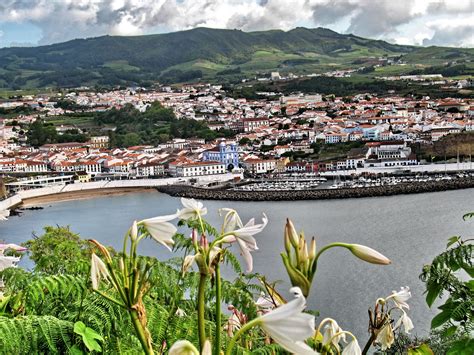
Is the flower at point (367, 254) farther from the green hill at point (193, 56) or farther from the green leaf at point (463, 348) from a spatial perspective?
the green hill at point (193, 56)

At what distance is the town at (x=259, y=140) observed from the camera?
68.5ft

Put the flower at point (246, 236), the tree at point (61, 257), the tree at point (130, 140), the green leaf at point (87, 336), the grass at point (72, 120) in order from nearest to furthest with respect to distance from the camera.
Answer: the flower at point (246, 236) → the green leaf at point (87, 336) → the tree at point (61, 257) → the tree at point (130, 140) → the grass at point (72, 120)

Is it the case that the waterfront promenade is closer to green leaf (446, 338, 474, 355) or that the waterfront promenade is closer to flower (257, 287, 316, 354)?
green leaf (446, 338, 474, 355)

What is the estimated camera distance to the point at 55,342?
2.93 feet

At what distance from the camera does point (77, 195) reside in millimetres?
19016

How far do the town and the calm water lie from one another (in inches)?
141

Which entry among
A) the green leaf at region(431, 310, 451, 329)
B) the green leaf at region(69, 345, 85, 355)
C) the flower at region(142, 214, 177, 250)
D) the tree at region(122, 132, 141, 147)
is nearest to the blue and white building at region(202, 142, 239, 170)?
the tree at region(122, 132, 141, 147)

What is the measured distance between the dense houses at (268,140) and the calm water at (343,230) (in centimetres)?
355

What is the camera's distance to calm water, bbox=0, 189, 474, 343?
651 cm

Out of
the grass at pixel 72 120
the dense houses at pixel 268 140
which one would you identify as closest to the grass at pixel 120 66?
the dense houses at pixel 268 140

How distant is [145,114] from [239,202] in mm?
16269

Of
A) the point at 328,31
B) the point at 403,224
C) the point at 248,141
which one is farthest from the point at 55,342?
the point at 328,31

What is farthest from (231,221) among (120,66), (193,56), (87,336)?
(193,56)

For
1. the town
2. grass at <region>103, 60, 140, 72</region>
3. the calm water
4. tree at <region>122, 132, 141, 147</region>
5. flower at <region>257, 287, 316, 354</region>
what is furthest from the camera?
grass at <region>103, 60, 140, 72</region>
